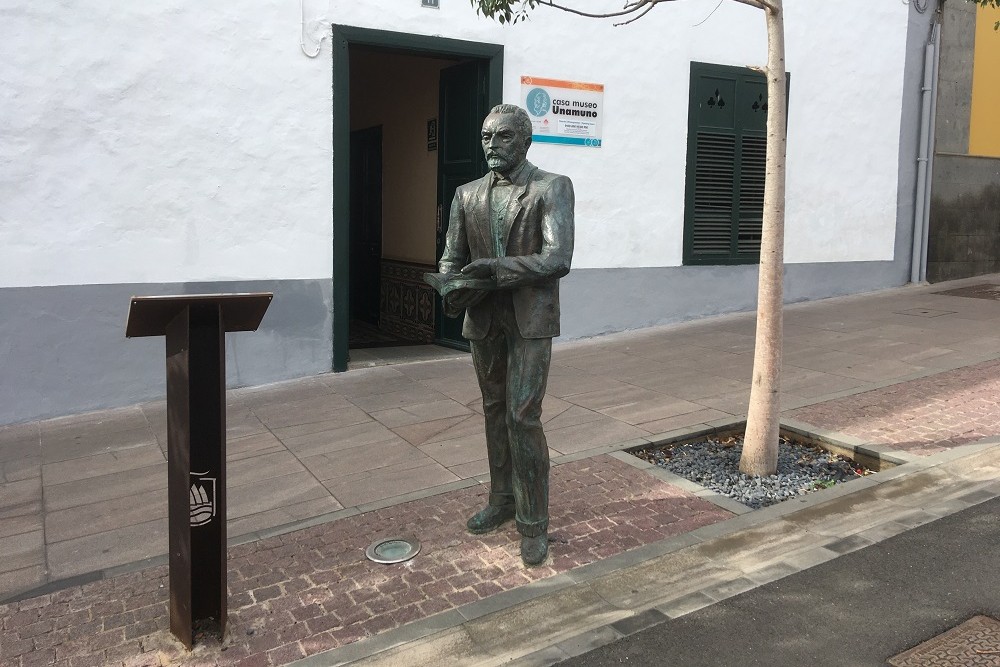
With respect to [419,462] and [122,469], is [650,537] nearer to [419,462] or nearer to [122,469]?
[419,462]

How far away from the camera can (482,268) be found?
3.84m

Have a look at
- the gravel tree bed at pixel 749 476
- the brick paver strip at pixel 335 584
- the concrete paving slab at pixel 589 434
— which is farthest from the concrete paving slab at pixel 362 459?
the gravel tree bed at pixel 749 476

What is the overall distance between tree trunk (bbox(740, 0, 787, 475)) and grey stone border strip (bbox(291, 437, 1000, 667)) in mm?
506

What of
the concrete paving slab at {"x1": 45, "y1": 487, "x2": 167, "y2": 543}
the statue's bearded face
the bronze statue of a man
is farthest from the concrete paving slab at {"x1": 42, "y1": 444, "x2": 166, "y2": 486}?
the statue's bearded face

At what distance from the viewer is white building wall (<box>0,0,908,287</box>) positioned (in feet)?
23.1

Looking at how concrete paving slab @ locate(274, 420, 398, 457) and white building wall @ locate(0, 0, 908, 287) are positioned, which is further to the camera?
white building wall @ locate(0, 0, 908, 287)

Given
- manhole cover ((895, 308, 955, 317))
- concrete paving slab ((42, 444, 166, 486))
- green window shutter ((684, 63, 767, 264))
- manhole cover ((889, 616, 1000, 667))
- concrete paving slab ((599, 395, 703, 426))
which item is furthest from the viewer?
manhole cover ((895, 308, 955, 317))

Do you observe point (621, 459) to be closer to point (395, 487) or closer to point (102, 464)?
point (395, 487)

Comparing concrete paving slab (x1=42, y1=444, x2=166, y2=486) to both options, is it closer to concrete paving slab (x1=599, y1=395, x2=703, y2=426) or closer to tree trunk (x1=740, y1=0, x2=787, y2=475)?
concrete paving slab (x1=599, y1=395, x2=703, y2=426)

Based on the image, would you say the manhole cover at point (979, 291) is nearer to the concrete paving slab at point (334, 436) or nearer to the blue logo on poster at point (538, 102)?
the blue logo on poster at point (538, 102)

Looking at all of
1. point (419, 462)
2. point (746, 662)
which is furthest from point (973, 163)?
point (746, 662)

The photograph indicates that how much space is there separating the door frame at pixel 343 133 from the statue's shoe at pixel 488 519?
4.25 meters

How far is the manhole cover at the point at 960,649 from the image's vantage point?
330 cm

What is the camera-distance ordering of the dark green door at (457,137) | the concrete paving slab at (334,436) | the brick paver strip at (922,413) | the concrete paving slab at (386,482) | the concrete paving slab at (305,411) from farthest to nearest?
the dark green door at (457,137) → the concrete paving slab at (305,411) → the concrete paving slab at (334,436) → the brick paver strip at (922,413) → the concrete paving slab at (386,482)
